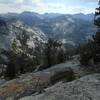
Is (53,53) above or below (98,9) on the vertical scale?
below

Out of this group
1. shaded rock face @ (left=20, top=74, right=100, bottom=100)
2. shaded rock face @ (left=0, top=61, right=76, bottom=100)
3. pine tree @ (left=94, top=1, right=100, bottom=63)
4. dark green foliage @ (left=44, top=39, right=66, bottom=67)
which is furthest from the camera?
dark green foliage @ (left=44, top=39, right=66, bottom=67)

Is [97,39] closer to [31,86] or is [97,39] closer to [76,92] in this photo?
[31,86]

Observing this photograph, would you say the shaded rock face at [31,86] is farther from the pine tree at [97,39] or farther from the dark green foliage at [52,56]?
the dark green foliage at [52,56]

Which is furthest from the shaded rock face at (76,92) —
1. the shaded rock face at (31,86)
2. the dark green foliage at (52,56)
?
the dark green foliage at (52,56)

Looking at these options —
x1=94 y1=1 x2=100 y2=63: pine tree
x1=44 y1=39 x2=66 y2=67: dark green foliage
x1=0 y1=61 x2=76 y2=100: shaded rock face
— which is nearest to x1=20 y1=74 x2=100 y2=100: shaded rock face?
x1=0 y1=61 x2=76 y2=100: shaded rock face

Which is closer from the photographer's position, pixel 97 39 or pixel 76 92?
pixel 76 92

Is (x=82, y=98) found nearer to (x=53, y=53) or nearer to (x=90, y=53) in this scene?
(x=90, y=53)

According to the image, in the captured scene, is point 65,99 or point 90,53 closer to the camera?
point 65,99

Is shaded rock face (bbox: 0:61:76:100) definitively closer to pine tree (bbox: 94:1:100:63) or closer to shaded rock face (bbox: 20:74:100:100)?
shaded rock face (bbox: 20:74:100:100)

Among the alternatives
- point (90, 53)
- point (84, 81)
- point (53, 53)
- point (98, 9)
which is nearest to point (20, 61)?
point (53, 53)

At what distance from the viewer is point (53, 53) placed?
91.0 m

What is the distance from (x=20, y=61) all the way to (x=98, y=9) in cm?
6700

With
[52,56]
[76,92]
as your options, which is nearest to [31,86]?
[76,92]

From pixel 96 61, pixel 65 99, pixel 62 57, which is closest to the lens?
pixel 65 99
